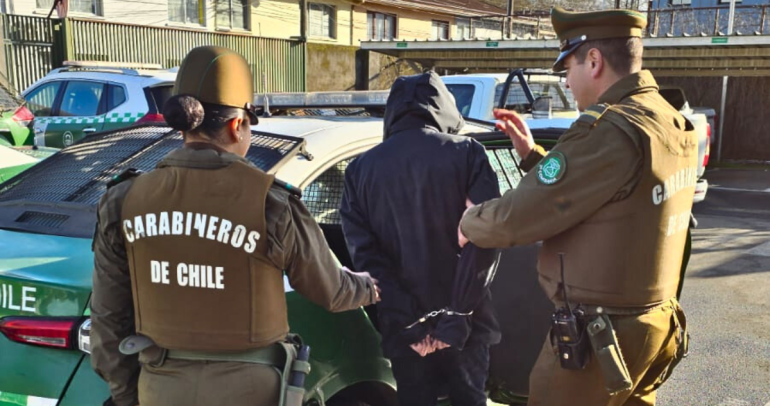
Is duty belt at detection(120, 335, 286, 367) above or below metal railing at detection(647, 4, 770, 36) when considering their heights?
below

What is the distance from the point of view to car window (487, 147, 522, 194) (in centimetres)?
373

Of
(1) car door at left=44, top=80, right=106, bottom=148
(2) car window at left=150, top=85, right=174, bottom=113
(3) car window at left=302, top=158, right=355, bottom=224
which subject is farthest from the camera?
(1) car door at left=44, top=80, right=106, bottom=148

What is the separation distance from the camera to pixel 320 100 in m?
3.95

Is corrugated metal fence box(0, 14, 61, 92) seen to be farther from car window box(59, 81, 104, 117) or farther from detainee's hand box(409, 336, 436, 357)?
detainee's hand box(409, 336, 436, 357)

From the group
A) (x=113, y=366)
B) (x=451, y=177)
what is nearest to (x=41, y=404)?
(x=113, y=366)

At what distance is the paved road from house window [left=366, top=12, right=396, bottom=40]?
20.3m

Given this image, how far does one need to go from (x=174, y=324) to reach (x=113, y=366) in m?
0.25

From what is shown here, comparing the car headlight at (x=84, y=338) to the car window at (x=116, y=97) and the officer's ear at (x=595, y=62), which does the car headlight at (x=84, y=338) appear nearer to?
the officer's ear at (x=595, y=62)

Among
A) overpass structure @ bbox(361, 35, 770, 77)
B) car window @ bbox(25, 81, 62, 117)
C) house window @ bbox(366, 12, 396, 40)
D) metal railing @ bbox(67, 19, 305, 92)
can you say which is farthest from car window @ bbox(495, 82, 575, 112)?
house window @ bbox(366, 12, 396, 40)

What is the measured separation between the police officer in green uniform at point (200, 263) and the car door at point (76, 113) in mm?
7296

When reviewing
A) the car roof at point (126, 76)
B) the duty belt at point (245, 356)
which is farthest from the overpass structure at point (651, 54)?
the duty belt at point (245, 356)

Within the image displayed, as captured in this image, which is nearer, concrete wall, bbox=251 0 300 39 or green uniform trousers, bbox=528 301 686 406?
green uniform trousers, bbox=528 301 686 406

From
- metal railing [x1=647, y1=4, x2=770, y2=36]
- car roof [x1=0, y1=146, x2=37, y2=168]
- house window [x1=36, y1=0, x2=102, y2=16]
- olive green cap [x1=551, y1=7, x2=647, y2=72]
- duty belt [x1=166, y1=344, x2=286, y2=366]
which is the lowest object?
duty belt [x1=166, y1=344, x2=286, y2=366]

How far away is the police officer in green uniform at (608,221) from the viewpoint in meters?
2.09
